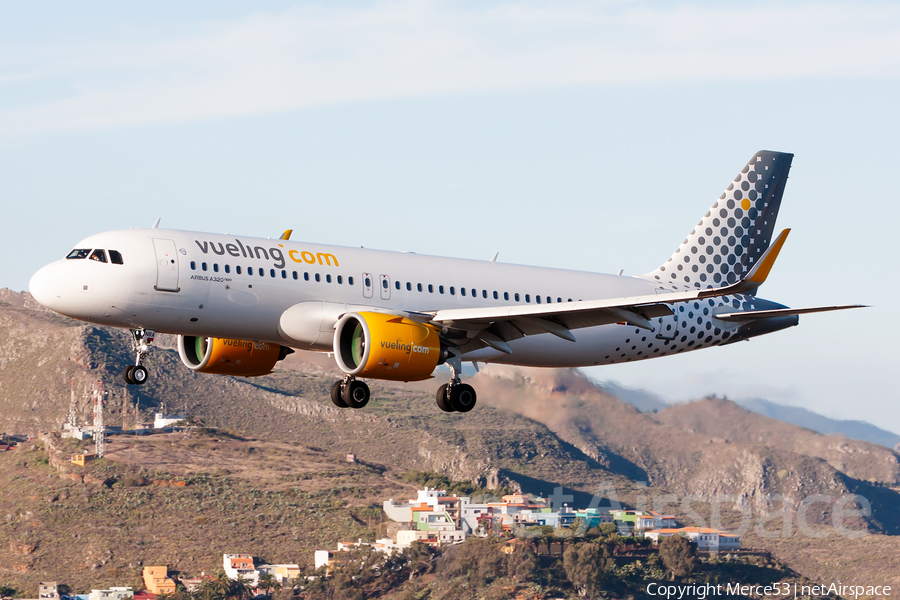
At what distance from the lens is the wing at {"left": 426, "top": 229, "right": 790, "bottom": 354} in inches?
1460

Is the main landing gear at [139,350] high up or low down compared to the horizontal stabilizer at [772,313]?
down

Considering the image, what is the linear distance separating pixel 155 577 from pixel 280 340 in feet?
516

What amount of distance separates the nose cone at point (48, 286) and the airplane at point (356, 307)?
0.04 metres

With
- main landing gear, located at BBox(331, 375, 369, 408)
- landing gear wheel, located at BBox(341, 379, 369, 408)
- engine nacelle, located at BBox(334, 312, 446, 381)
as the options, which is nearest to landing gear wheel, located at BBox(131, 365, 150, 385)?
main landing gear, located at BBox(331, 375, 369, 408)

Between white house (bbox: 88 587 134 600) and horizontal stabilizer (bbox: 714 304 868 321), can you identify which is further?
white house (bbox: 88 587 134 600)

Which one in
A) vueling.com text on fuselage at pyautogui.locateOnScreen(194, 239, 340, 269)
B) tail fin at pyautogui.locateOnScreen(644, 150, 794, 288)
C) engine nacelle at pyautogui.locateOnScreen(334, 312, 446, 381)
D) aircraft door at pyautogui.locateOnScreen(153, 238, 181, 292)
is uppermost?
tail fin at pyautogui.locateOnScreen(644, 150, 794, 288)

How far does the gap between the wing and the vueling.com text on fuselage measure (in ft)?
10.5

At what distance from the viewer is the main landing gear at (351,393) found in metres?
39.0

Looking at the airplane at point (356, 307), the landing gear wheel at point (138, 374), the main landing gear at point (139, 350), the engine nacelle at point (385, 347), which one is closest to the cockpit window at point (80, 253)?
the airplane at point (356, 307)

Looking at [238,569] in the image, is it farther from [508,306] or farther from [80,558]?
[508,306]

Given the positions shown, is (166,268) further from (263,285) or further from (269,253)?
(269,253)

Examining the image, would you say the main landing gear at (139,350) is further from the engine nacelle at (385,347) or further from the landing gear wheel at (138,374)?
the engine nacelle at (385,347)

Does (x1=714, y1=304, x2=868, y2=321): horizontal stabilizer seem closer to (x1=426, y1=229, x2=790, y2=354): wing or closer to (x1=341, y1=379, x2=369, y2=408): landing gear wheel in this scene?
(x1=426, y1=229, x2=790, y2=354): wing

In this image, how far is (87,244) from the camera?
37.1m
